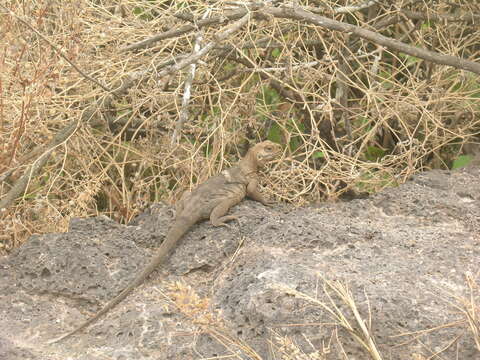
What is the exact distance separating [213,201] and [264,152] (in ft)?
2.90

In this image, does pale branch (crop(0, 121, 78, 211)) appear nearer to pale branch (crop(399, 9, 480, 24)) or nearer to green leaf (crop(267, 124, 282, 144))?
green leaf (crop(267, 124, 282, 144))

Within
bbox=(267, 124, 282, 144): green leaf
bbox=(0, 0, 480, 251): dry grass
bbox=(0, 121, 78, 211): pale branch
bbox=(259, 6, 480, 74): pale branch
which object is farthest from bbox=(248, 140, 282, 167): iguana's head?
bbox=(0, 121, 78, 211): pale branch

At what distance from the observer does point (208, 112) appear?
5910 millimetres

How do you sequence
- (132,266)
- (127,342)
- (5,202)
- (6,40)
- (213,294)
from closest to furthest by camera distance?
(127,342) → (213,294) → (132,266) → (5,202) → (6,40)

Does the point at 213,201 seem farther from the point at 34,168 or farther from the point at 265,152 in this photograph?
the point at 34,168

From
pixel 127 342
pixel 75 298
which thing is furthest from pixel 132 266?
pixel 127 342

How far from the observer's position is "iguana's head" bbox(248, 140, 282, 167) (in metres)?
4.83

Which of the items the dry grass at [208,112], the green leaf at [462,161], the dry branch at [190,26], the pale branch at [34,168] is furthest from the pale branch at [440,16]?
the pale branch at [34,168]

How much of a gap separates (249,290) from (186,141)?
102 inches

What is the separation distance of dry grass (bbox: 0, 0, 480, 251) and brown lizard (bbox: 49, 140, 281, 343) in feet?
0.77

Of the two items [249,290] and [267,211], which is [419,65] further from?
[249,290]

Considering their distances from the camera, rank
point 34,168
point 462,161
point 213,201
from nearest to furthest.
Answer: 1. point 213,201
2. point 34,168
3. point 462,161

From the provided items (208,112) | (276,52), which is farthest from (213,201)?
(276,52)

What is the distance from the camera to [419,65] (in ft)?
19.5
